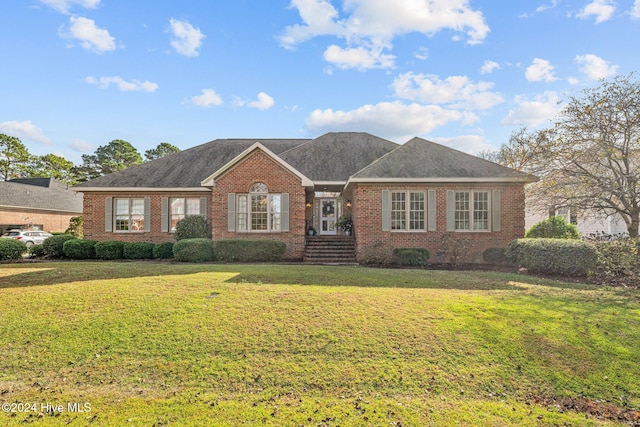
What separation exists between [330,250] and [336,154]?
6.69 metres

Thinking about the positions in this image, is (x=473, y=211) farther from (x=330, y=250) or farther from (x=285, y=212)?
(x=285, y=212)

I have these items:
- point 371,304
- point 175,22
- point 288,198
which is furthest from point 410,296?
point 175,22

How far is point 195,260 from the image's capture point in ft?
46.8

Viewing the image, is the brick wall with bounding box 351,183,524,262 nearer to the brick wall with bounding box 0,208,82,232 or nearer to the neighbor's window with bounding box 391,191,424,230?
the neighbor's window with bounding box 391,191,424,230

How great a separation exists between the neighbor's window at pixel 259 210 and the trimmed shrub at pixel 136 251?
465 centimetres

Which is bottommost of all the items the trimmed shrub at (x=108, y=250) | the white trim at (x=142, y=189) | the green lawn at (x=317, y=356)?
the green lawn at (x=317, y=356)

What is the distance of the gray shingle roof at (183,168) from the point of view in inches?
715

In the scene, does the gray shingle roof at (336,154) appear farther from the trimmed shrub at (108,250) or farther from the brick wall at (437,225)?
the trimmed shrub at (108,250)

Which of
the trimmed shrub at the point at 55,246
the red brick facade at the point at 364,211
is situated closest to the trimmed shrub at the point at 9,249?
the trimmed shrub at the point at 55,246

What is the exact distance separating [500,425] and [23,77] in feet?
67.5

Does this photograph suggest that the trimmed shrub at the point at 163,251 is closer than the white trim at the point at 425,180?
No

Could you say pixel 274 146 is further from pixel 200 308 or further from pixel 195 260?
pixel 200 308

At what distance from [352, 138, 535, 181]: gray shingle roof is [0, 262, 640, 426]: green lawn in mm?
7280

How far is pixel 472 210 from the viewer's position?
49.2 feet
